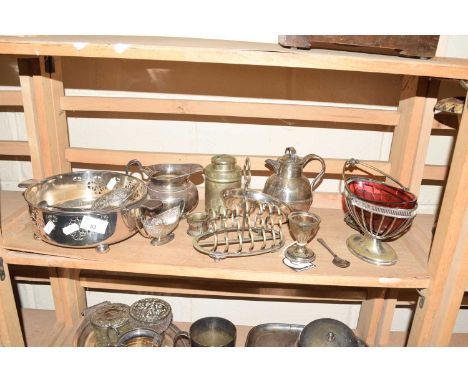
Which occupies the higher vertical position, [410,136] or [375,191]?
[410,136]

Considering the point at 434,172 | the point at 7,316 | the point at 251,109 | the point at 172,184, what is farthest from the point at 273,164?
the point at 7,316

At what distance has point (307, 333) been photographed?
112cm

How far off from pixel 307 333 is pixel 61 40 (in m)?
0.97

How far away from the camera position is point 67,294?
1317 millimetres

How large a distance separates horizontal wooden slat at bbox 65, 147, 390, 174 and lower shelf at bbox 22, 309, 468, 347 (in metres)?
0.62

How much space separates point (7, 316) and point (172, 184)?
0.51 metres

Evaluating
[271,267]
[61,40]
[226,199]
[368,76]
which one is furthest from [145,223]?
[368,76]

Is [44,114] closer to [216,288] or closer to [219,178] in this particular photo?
[219,178]

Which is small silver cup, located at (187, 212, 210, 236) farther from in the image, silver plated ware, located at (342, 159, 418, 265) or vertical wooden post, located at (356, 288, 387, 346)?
vertical wooden post, located at (356, 288, 387, 346)

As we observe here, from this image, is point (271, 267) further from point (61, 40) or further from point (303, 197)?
point (61, 40)

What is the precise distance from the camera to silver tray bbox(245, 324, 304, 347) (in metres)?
1.30

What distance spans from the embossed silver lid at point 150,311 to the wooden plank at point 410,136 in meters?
0.82

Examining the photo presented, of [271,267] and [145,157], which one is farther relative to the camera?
[145,157]

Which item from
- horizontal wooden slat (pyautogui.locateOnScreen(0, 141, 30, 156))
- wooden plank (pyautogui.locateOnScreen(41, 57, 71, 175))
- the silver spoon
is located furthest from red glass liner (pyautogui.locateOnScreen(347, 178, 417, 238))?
horizontal wooden slat (pyautogui.locateOnScreen(0, 141, 30, 156))
